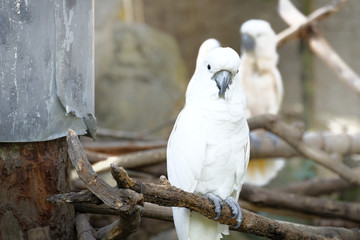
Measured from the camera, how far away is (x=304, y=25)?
381 centimetres

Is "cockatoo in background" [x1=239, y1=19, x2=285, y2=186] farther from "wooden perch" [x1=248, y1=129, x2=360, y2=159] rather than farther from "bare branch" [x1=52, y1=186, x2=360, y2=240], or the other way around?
"bare branch" [x1=52, y1=186, x2=360, y2=240]

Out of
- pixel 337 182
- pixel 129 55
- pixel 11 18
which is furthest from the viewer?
pixel 129 55

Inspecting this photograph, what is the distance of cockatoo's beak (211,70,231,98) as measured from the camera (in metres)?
1.77

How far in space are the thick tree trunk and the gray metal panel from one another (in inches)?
3.0

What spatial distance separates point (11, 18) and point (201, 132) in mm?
786

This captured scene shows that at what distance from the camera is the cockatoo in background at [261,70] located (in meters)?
3.87

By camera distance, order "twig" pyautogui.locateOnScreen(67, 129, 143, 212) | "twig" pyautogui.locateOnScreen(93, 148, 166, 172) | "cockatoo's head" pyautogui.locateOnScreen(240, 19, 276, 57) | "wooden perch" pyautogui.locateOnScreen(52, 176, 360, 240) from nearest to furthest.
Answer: "twig" pyautogui.locateOnScreen(67, 129, 143, 212), "wooden perch" pyautogui.locateOnScreen(52, 176, 360, 240), "twig" pyautogui.locateOnScreen(93, 148, 166, 172), "cockatoo's head" pyautogui.locateOnScreen(240, 19, 276, 57)

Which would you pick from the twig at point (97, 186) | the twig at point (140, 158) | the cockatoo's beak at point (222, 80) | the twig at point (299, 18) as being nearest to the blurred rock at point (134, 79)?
the twig at point (299, 18)

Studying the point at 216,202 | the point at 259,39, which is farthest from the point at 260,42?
the point at 216,202

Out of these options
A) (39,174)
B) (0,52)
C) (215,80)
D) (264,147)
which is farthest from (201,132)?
(264,147)

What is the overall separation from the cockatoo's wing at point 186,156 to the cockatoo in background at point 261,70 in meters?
1.92

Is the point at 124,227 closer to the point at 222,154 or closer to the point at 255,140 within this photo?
the point at 222,154

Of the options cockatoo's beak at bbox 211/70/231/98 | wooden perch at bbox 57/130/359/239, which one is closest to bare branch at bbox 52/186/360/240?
wooden perch at bbox 57/130/359/239

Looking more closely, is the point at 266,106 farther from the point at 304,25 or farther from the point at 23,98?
the point at 23,98
